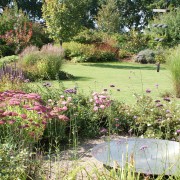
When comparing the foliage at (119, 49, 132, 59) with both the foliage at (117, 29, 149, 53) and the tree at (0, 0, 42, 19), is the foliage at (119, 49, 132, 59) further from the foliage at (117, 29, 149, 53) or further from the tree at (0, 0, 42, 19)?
the tree at (0, 0, 42, 19)

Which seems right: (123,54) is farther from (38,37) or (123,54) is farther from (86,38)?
(38,37)

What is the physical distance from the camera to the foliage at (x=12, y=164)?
3.05 m

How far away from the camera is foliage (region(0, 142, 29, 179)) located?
3.05m

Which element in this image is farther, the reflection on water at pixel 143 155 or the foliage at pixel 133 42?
the foliage at pixel 133 42

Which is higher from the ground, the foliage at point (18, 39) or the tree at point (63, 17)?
the tree at point (63, 17)

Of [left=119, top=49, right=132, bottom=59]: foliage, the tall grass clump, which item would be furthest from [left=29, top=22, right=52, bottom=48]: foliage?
the tall grass clump

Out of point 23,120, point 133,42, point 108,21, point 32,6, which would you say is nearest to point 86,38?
point 133,42

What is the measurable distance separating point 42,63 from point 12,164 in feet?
35.1

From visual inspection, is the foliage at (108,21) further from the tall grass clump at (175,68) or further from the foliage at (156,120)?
the foliage at (156,120)

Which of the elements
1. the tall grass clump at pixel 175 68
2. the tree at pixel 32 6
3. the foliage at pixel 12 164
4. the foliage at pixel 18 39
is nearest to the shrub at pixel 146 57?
the foliage at pixel 18 39

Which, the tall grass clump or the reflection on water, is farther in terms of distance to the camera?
the tall grass clump

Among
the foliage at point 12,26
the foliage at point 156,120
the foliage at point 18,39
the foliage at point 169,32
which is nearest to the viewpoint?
the foliage at point 156,120

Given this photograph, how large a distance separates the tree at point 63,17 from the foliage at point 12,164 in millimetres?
18409

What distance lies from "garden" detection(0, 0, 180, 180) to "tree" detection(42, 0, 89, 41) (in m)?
0.06
